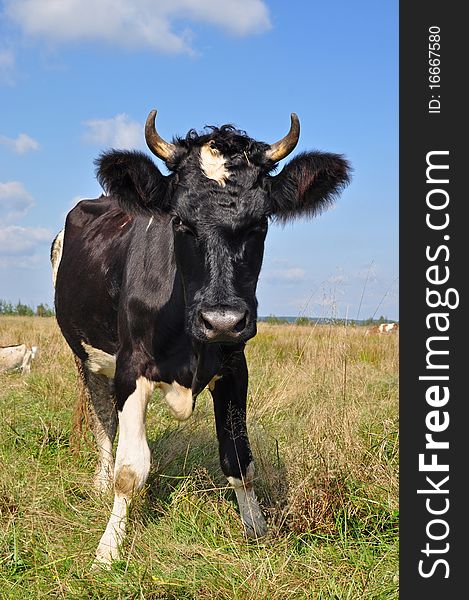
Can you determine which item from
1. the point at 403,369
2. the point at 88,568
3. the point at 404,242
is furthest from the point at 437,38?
the point at 88,568

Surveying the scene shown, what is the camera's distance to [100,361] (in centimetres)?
614

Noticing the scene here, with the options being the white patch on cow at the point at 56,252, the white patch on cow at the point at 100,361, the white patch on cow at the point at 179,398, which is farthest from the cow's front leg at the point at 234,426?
Result: the white patch on cow at the point at 56,252

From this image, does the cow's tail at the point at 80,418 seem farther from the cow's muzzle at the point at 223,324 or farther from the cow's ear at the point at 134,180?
the cow's muzzle at the point at 223,324

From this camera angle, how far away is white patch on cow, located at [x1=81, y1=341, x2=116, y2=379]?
19.5ft

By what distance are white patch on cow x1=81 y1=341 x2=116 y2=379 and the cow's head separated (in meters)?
1.72

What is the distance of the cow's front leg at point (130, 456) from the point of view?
4.48m

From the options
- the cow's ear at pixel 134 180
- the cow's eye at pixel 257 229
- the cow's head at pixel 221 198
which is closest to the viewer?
the cow's head at pixel 221 198

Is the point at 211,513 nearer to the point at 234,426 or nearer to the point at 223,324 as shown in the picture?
the point at 234,426

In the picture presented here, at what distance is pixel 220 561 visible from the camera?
3.71m

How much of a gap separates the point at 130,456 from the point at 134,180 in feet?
5.51

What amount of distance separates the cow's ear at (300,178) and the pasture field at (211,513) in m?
1.46

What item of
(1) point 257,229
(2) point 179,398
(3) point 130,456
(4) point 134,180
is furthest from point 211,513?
(4) point 134,180

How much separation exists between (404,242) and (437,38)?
1108 mm

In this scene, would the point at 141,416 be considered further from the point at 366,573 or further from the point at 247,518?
the point at 366,573
